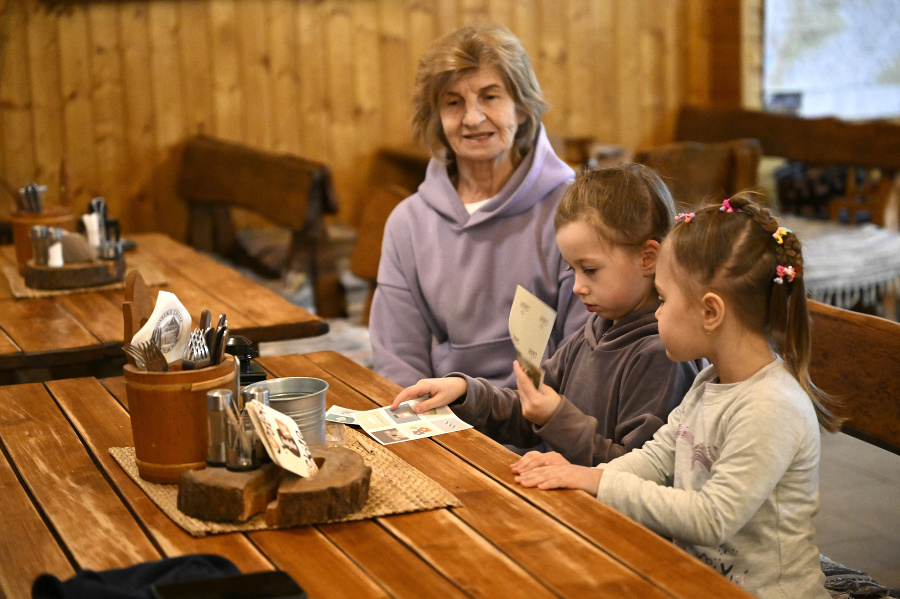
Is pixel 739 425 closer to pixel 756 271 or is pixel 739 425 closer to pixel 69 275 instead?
pixel 756 271

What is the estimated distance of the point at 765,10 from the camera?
615 centimetres

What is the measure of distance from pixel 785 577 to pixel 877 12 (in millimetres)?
5325

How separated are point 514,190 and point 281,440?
135 cm

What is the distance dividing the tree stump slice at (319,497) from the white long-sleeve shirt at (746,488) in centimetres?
37

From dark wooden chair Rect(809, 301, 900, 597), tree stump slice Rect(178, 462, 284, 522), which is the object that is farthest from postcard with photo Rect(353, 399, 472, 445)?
dark wooden chair Rect(809, 301, 900, 597)

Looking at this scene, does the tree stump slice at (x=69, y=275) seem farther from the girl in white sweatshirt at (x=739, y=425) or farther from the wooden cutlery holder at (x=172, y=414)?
the girl in white sweatshirt at (x=739, y=425)

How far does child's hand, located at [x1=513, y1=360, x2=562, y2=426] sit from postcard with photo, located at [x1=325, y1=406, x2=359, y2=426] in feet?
0.98

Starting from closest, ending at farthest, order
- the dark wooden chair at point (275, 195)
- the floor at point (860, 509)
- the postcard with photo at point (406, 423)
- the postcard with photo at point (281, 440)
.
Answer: the postcard with photo at point (281, 440) < the postcard with photo at point (406, 423) < the floor at point (860, 509) < the dark wooden chair at point (275, 195)

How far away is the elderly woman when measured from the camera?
8.15 ft

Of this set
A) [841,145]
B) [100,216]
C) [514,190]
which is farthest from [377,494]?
[841,145]

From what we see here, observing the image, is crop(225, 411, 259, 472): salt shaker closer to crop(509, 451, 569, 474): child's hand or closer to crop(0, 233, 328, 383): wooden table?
crop(509, 451, 569, 474): child's hand

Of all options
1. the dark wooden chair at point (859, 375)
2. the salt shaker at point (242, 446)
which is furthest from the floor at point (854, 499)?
the salt shaker at point (242, 446)

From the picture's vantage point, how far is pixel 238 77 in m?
5.36

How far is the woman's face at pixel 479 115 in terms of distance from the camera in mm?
2508
